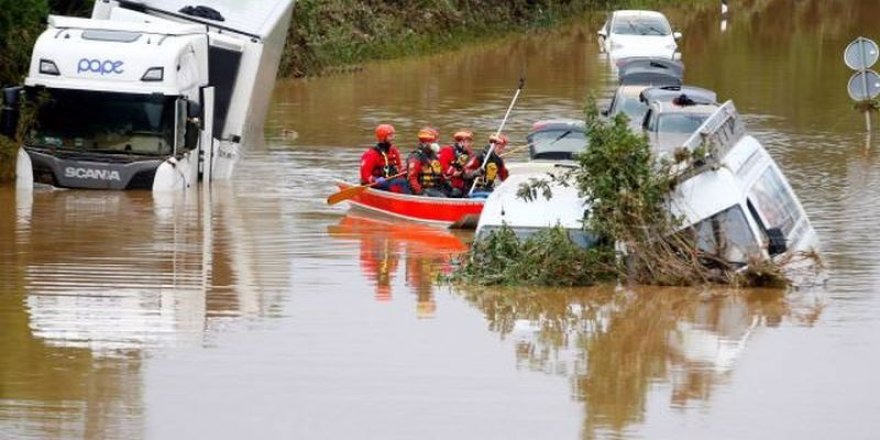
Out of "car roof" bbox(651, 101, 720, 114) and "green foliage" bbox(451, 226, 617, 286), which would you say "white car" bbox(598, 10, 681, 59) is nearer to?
"car roof" bbox(651, 101, 720, 114)

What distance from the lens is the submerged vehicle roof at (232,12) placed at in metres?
32.7

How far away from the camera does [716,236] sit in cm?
2262

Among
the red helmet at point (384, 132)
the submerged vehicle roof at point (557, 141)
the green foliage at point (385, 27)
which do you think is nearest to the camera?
the red helmet at point (384, 132)

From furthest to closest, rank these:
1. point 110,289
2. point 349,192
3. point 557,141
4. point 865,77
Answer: point 865,77, point 557,141, point 349,192, point 110,289

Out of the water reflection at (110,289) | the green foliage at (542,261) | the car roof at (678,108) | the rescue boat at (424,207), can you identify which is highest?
the car roof at (678,108)

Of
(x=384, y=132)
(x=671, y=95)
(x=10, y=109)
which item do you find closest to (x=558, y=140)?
(x=384, y=132)

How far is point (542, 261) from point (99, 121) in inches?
374

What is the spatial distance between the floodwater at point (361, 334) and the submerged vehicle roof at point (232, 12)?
97.2 inches

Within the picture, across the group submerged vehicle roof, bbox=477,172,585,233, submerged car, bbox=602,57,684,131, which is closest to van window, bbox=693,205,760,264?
submerged vehicle roof, bbox=477,172,585,233

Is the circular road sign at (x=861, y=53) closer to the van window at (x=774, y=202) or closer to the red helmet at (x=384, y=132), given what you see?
the red helmet at (x=384, y=132)

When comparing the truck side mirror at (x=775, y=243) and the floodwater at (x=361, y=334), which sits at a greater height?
the truck side mirror at (x=775, y=243)

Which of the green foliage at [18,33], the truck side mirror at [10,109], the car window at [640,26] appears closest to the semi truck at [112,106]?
the truck side mirror at [10,109]

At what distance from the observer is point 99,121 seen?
29984mm

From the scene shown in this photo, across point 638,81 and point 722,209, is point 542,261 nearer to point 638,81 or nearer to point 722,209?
point 722,209
